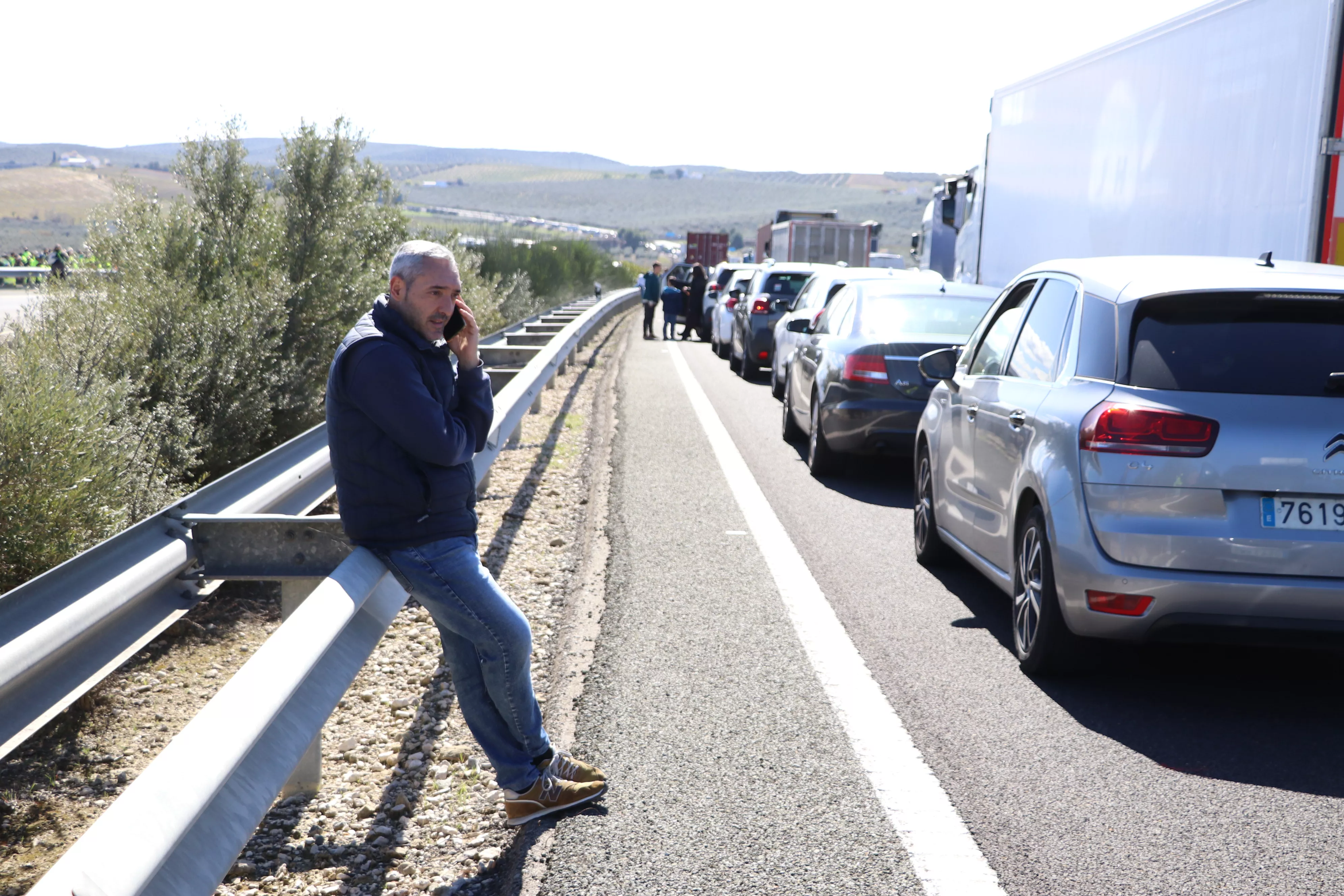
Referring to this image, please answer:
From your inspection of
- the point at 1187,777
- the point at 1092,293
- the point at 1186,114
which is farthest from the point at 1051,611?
the point at 1186,114

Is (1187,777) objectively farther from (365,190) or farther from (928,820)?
(365,190)

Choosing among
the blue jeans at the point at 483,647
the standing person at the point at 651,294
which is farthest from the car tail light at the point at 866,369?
the standing person at the point at 651,294

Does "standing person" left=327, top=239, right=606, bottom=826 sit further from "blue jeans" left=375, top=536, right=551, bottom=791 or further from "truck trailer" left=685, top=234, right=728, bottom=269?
"truck trailer" left=685, top=234, right=728, bottom=269

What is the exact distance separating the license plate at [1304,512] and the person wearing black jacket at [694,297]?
2539cm

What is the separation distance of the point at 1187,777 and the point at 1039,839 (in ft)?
Answer: 2.81

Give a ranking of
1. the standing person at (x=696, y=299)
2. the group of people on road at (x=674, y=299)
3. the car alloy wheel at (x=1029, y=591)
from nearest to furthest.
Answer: the car alloy wheel at (x=1029, y=591) → the group of people on road at (x=674, y=299) → the standing person at (x=696, y=299)

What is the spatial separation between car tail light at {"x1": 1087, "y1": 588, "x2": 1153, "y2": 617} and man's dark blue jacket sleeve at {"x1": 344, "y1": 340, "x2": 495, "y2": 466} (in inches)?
105

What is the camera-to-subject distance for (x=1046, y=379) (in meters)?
5.73

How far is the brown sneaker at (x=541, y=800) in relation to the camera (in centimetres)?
396

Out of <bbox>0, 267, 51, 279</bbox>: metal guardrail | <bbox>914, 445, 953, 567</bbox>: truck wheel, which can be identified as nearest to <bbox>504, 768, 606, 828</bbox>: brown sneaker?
<bbox>914, 445, 953, 567</bbox>: truck wheel

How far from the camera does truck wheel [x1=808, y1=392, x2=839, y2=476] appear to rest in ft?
34.3

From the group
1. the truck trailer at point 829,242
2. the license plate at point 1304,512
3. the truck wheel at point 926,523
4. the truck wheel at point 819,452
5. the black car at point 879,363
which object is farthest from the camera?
the truck trailer at point 829,242

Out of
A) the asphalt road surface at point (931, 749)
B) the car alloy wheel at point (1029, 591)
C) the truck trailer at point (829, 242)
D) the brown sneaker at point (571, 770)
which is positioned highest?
the truck trailer at point (829, 242)

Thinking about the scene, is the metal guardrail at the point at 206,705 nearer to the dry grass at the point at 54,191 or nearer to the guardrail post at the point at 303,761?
the guardrail post at the point at 303,761
